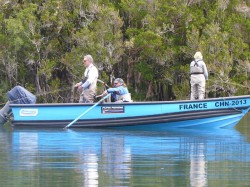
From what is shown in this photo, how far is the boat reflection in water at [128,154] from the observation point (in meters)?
13.3

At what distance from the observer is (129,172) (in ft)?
44.9

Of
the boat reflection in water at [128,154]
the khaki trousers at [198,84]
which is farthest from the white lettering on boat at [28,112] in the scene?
the khaki trousers at [198,84]

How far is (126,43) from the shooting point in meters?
33.1

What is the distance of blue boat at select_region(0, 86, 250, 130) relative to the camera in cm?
2255

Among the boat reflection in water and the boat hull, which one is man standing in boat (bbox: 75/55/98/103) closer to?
the boat hull

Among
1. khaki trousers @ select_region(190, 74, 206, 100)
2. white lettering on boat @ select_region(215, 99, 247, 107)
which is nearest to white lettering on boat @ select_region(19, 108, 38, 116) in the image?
khaki trousers @ select_region(190, 74, 206, 100)

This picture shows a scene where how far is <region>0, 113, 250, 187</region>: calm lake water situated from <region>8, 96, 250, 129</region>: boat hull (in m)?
0.53

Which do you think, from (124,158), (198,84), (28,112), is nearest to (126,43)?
(198,84)

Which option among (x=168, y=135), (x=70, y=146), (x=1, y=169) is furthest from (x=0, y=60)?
(x=1, y=169)

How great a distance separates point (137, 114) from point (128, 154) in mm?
6400

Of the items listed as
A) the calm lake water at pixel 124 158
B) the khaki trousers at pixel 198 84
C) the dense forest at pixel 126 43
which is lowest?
the calm lake water at pixel 124 158

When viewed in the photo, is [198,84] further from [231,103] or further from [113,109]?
[113,109]

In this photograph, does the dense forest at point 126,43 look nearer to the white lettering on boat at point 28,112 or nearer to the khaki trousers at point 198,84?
the khaki trousers at point 198,84

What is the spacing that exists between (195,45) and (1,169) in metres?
19.5
